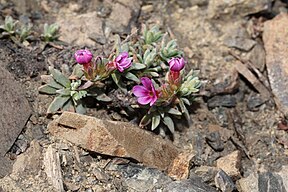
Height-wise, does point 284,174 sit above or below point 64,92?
below

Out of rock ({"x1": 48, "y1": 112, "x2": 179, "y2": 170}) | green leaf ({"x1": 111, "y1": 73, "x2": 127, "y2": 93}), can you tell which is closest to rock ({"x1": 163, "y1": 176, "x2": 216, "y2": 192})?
rock ({"x1": 48, "y1": 112, "x2": 179, "y2": 170})

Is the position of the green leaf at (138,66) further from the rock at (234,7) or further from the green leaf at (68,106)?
the rock at (234,7)

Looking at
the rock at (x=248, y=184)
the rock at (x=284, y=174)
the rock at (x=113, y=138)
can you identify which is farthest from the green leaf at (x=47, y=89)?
the rock at (x=284, y=174)

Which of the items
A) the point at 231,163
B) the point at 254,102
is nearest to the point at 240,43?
the point at 254,102

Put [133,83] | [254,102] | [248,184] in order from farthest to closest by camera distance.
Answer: [254,102] → [133,83] → [248,184]

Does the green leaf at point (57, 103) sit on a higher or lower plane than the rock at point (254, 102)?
lower

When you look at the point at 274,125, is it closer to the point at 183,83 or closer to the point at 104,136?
the point at 183,83

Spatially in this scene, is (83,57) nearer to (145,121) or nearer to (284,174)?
(145,121)
